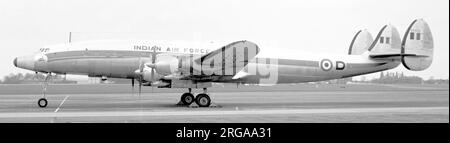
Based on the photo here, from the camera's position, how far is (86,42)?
2720cm

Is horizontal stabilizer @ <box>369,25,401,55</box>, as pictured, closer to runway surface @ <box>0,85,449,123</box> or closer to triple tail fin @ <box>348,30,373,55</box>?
triple tail fin @ <box>348,30,373,55</box>

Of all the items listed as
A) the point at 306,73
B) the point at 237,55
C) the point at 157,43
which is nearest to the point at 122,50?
the point at 157,43

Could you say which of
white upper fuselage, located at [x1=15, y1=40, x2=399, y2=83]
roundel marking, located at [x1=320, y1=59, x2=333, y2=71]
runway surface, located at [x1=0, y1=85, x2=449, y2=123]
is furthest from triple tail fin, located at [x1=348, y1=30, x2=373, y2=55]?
runway surface, located at [x1=0, y1=85, x2=449, y2=123]

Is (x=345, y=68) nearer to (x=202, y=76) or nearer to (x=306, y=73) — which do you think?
(x=306, y=73)

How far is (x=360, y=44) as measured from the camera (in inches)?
1256

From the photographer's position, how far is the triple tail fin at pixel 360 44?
31.5 meters

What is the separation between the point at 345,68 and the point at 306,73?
7.92ft

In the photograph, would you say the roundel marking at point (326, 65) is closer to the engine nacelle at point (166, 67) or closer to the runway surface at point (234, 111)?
the runway surface at point (234, 111)

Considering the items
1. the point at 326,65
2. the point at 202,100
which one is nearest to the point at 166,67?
the point at 202,100

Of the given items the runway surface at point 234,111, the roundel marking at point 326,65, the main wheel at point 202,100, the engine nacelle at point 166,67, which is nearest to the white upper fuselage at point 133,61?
the roundel marking at point 326,65

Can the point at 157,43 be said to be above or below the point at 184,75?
above

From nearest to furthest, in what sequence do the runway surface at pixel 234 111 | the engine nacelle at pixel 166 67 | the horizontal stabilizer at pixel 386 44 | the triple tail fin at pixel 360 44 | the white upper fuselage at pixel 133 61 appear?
1. the runway surface at pixel 234 111
2. the engine nacelle at pixel 166 67
3. the white upper fuselage at pixel 133 61
4. the horizontal stabilizer at pixel 386 44
5. the triple tail fin at pixel 360 44

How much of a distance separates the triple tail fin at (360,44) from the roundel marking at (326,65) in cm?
287
